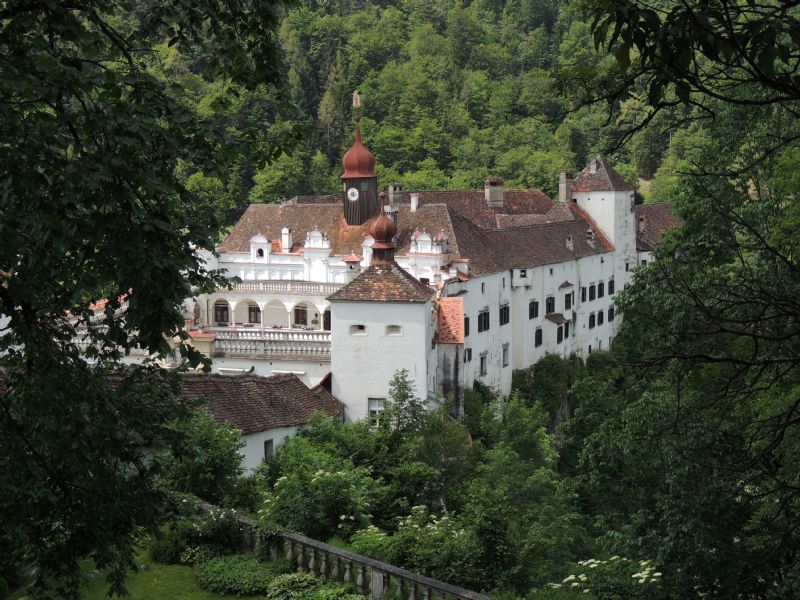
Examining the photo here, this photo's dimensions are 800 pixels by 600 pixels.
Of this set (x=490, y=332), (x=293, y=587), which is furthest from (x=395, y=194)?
(x=293, y=587)

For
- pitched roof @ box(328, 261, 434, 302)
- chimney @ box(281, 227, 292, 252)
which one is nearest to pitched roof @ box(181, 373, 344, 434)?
pitched roof @ box(328, 261, 434, 302)

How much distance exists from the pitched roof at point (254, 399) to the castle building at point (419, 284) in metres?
Answer: 4.39

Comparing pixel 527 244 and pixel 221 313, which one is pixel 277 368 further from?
pixel 527 244

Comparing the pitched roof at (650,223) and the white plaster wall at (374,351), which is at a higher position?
the pitched roof at (650,223)

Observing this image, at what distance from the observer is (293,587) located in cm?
1555

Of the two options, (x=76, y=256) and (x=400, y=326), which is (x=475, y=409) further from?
(x=76, y=256)

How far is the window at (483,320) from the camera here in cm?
4925

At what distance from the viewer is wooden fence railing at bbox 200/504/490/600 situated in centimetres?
1466

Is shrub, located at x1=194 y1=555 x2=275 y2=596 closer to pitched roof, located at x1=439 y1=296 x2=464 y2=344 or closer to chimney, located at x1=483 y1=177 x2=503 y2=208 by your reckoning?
pitched roof, located at x1=439 y1=296 x2=464 y2=344

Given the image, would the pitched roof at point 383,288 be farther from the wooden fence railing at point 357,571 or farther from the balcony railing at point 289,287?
the wooden fence railing at point 357,571

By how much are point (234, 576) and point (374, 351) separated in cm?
2060

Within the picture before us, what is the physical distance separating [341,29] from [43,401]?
13204 cm

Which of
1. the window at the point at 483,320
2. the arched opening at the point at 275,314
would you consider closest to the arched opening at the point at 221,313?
the arched opening at the point at 275,314

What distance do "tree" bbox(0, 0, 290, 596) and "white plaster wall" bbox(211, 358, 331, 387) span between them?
26681 mm
